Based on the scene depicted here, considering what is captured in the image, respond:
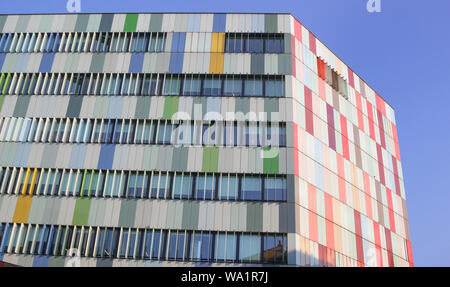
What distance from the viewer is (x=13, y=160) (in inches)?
1487

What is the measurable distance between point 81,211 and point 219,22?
23.6 meters

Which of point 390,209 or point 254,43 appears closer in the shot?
point 254,43

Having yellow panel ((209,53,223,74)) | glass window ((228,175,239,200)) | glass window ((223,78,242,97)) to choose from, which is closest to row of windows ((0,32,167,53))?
yellow panel ((209,53,223,74))

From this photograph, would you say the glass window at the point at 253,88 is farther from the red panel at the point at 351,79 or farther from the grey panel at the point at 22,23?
the grey panel at the point at 22,23

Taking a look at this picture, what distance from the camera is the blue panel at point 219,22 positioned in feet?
140

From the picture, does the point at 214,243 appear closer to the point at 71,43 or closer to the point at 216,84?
the point at 216,84

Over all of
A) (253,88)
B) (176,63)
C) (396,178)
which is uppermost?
(176,63)

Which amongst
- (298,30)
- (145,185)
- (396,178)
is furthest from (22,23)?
(396,178)

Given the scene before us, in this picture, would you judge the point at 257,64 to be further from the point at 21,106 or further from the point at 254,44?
the point at 21,106

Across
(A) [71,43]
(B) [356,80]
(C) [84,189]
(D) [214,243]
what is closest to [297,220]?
(D) [214,243]

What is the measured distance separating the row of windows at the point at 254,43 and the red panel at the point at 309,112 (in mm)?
5110

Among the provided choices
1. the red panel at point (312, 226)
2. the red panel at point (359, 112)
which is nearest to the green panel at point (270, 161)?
the red panel at point (312, 226)

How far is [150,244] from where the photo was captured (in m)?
33.5

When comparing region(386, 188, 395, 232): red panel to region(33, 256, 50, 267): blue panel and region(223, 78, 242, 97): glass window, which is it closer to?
region(223, 78, 242, 97): glass window
